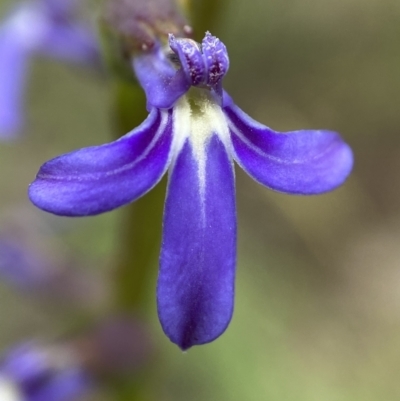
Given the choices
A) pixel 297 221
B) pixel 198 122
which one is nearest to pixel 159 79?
pixel 198 122

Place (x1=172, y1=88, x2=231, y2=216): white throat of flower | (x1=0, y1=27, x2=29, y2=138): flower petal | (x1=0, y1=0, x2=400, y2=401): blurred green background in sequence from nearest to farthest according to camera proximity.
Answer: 1. (x1=172, y1=88, x2=231, y2=216): white throat of flower
2. (x1=0, y1=27, x2=29, y2=138): flower petal
3. (x1=0, y1=0, x2=400, y2=401): blurred green background

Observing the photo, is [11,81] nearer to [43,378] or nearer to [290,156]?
[43,378]

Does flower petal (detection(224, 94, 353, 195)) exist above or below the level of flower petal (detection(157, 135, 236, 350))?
above

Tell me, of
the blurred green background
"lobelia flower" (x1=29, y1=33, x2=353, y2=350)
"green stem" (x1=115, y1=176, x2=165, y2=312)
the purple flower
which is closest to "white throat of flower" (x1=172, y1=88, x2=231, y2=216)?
"lobelia flower" (x1=29, y1=33, x2=353, y2=350)

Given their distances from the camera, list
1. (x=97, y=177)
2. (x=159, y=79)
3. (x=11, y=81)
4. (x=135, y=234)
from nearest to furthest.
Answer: (x=97, y=177) → (x=159, y=79) → (x=135, y=234) → (x=11, y=81)

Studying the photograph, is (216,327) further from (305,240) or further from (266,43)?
(266,43)

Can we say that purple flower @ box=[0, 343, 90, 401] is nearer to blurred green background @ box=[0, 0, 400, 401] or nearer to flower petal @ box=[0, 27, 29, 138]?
flower petal @ box=[0, 27, 29, 138]

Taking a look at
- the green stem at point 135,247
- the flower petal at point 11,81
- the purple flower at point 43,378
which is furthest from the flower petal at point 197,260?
the flower petal at point 11,81
